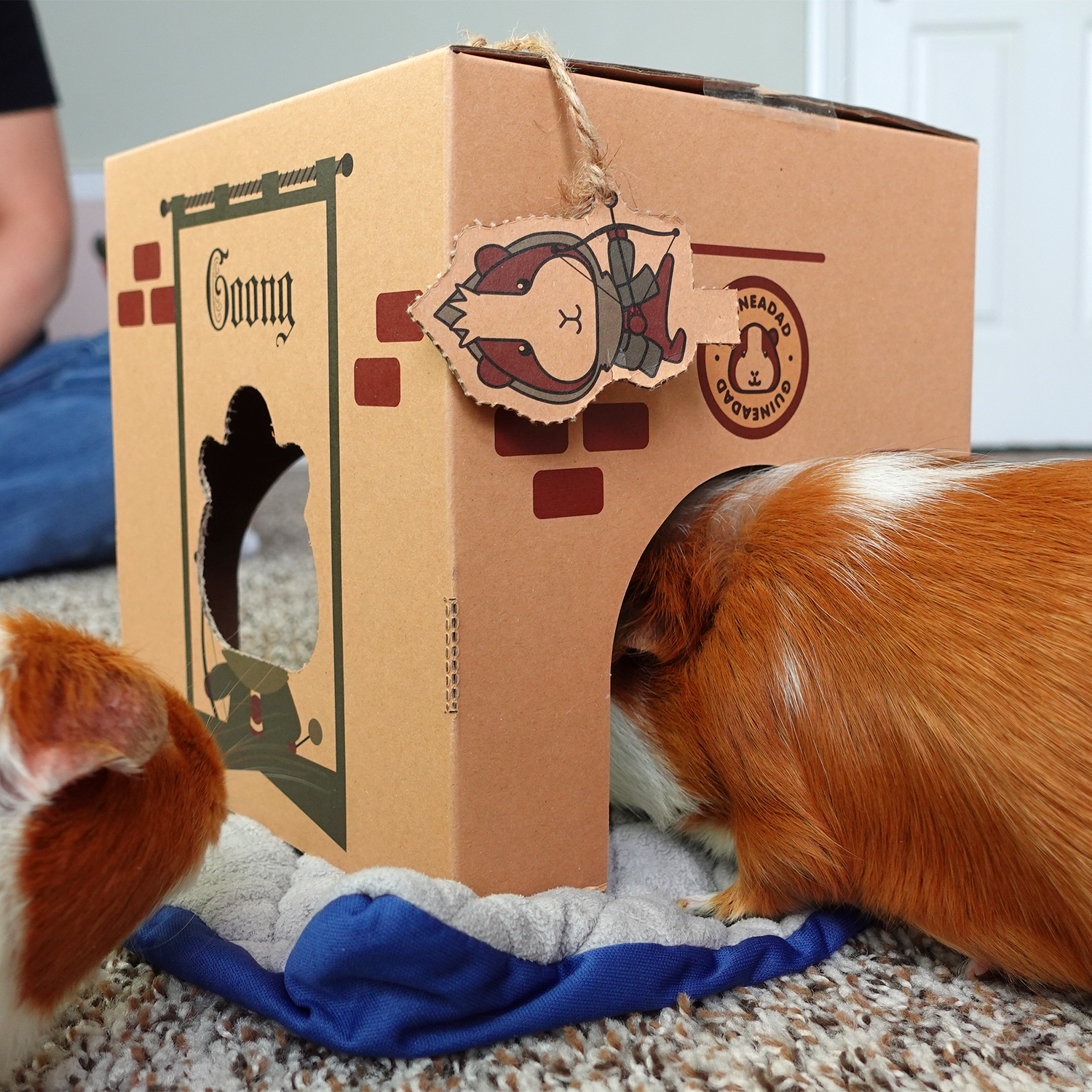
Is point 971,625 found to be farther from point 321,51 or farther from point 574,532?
point 321,51

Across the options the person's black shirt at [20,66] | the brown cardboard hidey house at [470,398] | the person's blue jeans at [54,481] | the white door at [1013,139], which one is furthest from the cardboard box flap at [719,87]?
the white door at [1013,139]

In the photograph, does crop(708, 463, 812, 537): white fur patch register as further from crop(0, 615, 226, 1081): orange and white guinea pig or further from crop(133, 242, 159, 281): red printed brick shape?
crop(133, 242, 159, 281): red printed brick shape

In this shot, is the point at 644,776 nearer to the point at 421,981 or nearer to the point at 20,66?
the point at 421,981

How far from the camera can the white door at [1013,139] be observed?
9.37ft

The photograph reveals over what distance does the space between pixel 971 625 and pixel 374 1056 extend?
0.48 meters

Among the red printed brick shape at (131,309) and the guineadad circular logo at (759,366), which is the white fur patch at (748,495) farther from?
the red printed brick shape at (131,309)

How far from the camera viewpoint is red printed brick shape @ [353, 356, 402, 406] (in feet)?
2.50

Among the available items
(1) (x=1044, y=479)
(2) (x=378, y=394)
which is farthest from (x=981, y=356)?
(2) (x=378, y=394)

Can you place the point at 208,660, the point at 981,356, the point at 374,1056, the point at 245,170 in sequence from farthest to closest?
the point at 981,356 < the point at 208,660 < the point at 245,170 < the point at 374,1056

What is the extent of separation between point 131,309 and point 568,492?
574mm

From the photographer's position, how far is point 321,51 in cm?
318

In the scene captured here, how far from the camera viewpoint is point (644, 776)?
895 mm

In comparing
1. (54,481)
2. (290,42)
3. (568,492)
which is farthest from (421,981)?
(290,42)

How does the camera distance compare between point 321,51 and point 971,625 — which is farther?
point 321,51
